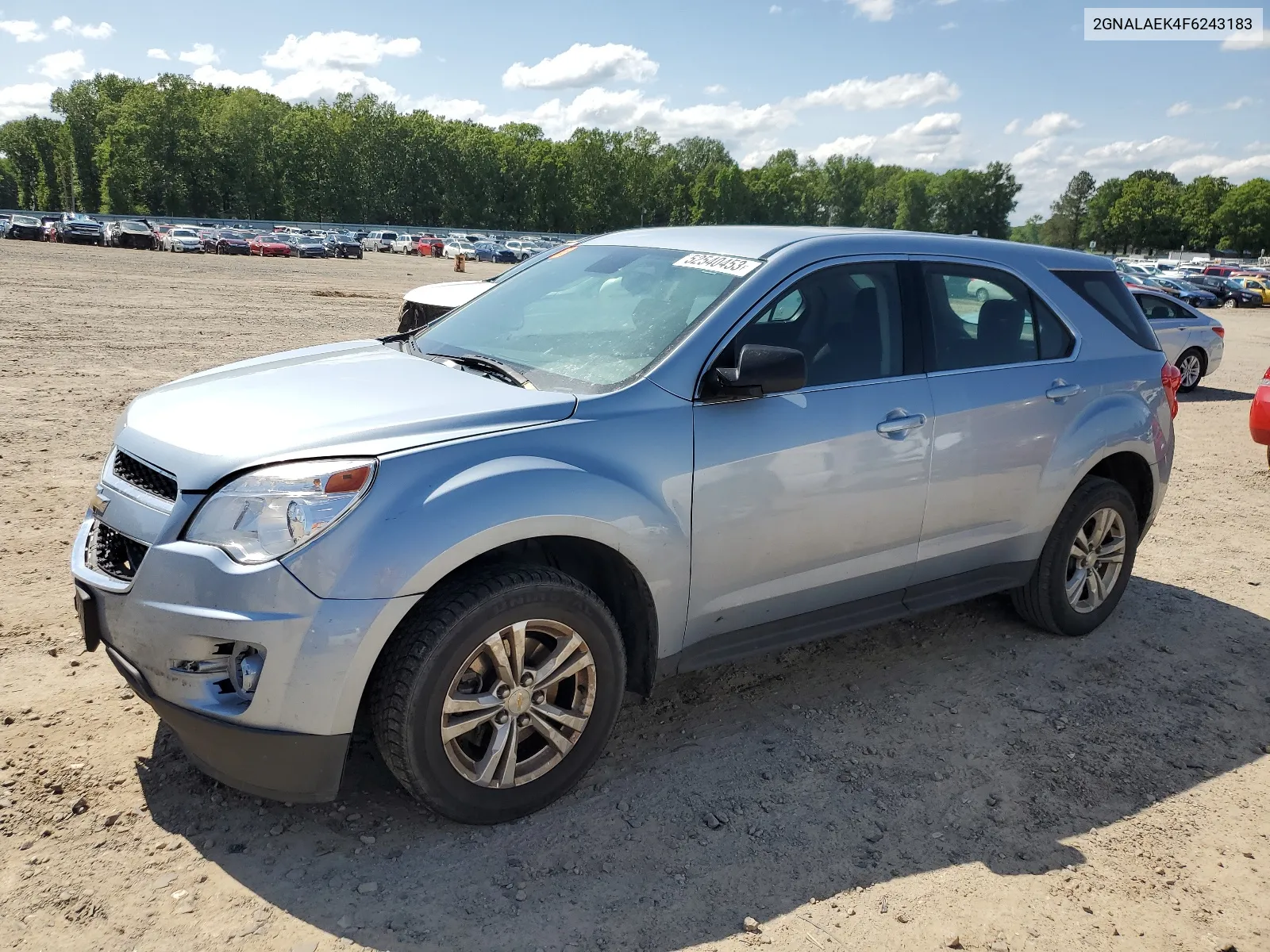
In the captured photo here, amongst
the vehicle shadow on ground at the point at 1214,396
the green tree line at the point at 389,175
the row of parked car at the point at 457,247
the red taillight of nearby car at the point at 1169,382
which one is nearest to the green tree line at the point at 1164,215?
the green tree line at the point at 389,175

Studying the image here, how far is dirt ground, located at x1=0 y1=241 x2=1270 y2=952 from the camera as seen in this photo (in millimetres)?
2818

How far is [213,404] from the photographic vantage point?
3354 mm

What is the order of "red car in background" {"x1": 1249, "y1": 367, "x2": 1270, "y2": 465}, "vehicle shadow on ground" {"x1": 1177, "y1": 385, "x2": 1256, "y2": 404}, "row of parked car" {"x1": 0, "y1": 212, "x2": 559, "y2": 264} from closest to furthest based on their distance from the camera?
"red car in background" {"x1": 1249, "y1": 367, "x2": 1270, "y2": 465}, "vehicle shadow on ground" {"x1": 1177, "y1": 385, "x2": 1256, "y2": 404}, "row of parked car" {"x1": 0, "y1": 212, "x2": 559, "y2": 264}

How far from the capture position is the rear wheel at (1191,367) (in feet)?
49.5

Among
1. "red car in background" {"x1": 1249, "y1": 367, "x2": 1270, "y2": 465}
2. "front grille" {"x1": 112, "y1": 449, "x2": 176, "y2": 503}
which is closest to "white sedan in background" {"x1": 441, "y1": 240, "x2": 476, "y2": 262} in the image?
"red car in background" {"x1": 1249, "y1": 367, "x2": 1270, "y2": 465}

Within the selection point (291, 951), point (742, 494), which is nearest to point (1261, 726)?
point (742, 494)

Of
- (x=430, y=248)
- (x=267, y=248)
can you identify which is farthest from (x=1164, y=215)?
(x=267, y=248)

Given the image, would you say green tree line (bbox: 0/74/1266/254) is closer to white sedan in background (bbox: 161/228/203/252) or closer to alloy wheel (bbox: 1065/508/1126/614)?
white sedan in background (bbox: 161/228/203/252)

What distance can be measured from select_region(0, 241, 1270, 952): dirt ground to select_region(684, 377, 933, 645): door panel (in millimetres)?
607

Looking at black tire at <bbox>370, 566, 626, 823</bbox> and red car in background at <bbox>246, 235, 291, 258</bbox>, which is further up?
red car in background at <bbox>246, 235, 291, 258</bbox>

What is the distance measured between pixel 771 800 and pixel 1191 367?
47.8ft

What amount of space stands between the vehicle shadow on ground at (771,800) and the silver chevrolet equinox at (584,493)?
0.26 m

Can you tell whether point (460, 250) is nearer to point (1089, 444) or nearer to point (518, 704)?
point (1089, 444)

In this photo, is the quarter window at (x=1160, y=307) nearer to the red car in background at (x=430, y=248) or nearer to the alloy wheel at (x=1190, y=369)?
the alloy wheel at (x=1190, y=369)
